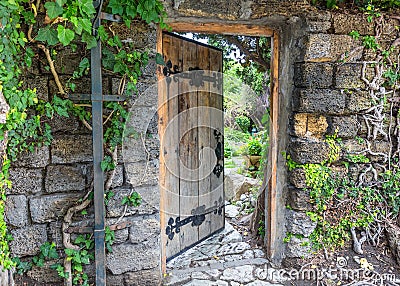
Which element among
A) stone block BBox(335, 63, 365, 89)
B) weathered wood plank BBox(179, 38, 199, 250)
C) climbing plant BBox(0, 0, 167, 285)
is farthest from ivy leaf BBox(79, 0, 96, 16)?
stone block BBox(335, 63, 365, 89)

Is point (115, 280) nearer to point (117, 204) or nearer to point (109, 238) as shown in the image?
point (109, 238)

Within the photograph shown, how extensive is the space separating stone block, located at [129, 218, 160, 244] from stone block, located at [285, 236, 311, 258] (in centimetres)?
111

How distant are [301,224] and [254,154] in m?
2.45

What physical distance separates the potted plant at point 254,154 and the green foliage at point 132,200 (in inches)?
117

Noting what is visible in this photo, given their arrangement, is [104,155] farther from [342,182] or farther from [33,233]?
[342,182]

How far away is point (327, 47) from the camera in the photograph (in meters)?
2.37

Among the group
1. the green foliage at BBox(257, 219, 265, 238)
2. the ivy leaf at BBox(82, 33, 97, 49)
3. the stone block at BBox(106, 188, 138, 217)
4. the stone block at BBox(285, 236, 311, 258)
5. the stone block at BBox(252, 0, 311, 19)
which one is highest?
the stone block at BBox(252, 0, 311, 19)

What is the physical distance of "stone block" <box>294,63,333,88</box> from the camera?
237cm

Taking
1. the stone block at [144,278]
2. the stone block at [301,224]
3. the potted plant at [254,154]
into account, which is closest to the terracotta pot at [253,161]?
the potted plant at [254,154]

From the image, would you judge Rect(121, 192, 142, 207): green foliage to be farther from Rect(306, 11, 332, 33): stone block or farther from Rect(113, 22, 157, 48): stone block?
Rect(306, 11, 332, 33): stone block

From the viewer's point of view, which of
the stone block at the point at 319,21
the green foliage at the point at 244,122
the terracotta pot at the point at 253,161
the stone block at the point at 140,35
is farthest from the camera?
the green foliage at the point at 244,122

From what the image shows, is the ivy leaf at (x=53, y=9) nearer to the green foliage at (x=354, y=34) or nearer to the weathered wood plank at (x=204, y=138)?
the weathered wood plank at (x=204, y=138)

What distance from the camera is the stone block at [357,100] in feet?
8.00

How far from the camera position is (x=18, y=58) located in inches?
70.1
